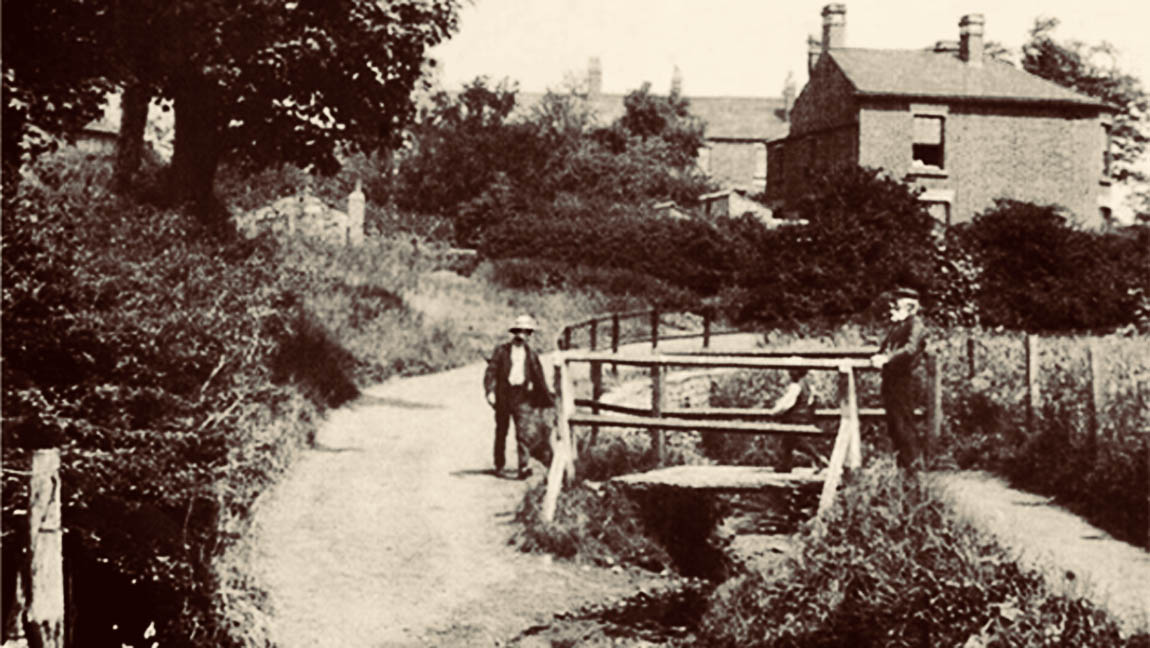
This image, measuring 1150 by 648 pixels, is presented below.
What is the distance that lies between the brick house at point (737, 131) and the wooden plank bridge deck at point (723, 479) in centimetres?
5531

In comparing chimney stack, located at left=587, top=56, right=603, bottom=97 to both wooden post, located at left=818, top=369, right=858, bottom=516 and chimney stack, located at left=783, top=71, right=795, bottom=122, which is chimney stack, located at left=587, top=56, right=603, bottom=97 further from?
wooden post, located at left=818, top=369, right=858, bottom=516

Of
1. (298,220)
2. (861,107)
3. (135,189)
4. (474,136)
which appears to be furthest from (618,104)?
(135,189)

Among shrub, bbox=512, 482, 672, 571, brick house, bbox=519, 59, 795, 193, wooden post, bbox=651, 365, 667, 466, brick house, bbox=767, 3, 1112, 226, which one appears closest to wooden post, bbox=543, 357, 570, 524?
shrub, bbox=512, 482, 672, 571

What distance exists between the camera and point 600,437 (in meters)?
15.9

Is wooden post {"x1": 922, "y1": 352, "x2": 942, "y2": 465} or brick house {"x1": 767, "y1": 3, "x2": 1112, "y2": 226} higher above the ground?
brick house {"x1": 767, "y1": 3, "x2": 1112, "y2": 226}

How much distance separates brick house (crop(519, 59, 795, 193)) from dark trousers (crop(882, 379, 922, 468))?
5479 centimetres

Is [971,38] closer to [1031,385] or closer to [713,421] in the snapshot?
[1031,385]

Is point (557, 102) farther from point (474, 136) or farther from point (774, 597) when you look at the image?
point (774, 597)

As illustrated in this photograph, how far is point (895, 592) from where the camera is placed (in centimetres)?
888

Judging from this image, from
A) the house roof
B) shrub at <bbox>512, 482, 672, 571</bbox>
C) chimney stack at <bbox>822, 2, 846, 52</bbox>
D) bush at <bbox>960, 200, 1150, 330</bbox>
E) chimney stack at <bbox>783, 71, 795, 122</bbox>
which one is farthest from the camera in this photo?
chimney stack at <bbox>783, 71, 795, 122</bbox>

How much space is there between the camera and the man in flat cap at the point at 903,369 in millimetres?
12414

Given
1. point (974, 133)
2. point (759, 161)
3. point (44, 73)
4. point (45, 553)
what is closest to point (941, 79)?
point (974, 133)

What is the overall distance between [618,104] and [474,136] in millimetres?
36801

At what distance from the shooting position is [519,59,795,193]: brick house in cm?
7181
